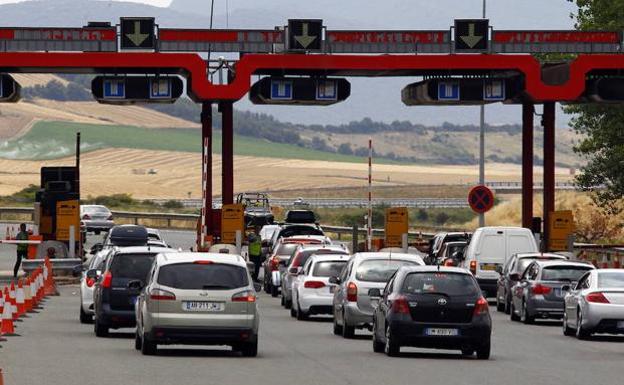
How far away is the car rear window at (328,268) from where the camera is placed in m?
34.7

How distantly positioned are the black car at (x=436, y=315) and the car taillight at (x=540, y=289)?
995 centimetres

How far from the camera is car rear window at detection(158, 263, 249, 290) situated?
24.4m

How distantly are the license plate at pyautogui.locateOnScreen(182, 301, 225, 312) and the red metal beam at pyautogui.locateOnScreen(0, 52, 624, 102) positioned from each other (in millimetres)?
24929

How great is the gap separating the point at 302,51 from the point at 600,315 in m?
20.5

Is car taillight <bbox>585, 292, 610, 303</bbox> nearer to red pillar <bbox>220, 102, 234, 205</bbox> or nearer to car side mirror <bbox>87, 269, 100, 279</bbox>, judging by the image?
car side mirror <bbox>87, 269, 100, 279</bbox>

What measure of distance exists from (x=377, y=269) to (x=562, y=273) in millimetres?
6364

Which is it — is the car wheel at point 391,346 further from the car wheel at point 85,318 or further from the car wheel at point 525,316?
the car wheel at point 525,316

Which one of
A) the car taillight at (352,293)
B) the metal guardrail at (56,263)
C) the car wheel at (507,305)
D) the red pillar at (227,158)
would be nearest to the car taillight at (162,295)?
the car taillight at (352,293)

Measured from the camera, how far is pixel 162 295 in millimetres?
24188

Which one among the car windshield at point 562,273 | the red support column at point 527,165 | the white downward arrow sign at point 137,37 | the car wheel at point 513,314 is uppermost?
the white downward arrow sign at point 137,37

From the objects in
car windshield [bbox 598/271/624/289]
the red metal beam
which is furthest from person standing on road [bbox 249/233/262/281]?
car windshield [bbox 598/271/624/289]

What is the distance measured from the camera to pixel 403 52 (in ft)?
164

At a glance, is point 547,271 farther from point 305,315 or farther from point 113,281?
point 113,281

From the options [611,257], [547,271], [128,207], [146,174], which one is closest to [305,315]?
[547,271]
